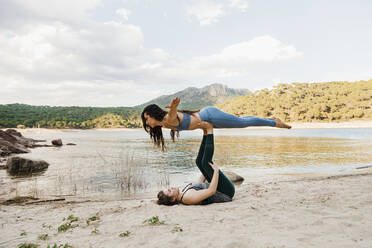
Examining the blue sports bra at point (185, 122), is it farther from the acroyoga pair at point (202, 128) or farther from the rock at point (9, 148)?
the rock at point (9, 148)

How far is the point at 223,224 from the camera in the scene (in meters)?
4.28

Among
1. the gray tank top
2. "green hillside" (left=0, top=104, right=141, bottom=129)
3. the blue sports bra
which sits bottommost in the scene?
the gray tank top

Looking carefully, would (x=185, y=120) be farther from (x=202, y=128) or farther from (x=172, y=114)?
(x=202, y=128)

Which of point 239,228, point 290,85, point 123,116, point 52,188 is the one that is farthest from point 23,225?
point 290,85

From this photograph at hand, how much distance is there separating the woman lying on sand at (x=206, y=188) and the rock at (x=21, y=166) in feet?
36.7

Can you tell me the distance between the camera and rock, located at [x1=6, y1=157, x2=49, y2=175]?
13.5 m

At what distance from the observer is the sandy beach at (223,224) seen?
3504 mm

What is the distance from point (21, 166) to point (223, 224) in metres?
13.7

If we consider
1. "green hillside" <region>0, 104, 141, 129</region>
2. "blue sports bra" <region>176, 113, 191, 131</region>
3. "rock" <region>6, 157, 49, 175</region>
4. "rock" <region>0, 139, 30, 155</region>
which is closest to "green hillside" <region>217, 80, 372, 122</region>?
"green hillside" <region>0, 104, 141, 129</region>

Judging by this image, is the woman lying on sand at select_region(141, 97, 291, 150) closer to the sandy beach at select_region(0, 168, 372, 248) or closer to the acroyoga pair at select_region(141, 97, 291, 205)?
the acroyoga pair at select_region(141, 97, 291, 205)

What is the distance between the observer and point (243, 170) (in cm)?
1414

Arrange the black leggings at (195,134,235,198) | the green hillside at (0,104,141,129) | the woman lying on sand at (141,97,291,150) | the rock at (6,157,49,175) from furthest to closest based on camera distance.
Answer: the green hillside at (0,104,141,129) < the rock at (6,157,49,175) < the black leggings at (195,134,235,198) < the woman lying on sand at (141,97,291,150)

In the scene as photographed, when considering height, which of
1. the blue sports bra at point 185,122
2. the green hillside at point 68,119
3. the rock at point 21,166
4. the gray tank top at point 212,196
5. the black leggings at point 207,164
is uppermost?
the green hillside at point 68,119

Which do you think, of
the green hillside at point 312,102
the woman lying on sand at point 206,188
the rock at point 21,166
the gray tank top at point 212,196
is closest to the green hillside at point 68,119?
the green hillside at point 312,102
